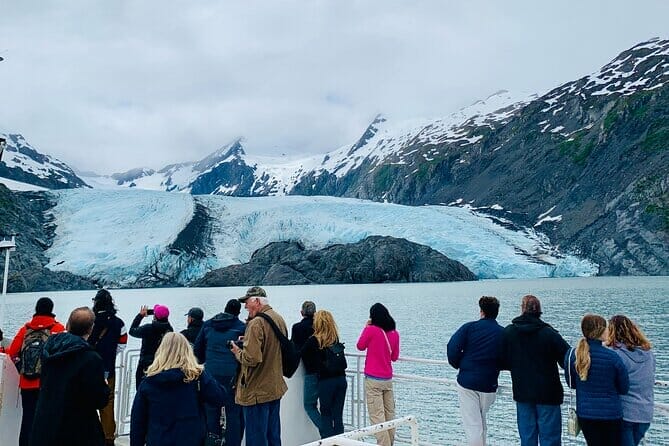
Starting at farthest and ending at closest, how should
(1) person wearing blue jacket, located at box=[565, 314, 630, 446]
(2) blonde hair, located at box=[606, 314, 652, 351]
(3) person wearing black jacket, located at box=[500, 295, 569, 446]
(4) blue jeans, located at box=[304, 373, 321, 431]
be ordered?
(4) blue jeans, located at box=[304, 373, 321, 431], (3) person wearing black jacket, located at box=[500, 295, 569, 446], (2) blonde hair, located at box=[606, 314, 652, 351], (1) person wearing blue jacket, located at box=[565, 314, 630, 446]

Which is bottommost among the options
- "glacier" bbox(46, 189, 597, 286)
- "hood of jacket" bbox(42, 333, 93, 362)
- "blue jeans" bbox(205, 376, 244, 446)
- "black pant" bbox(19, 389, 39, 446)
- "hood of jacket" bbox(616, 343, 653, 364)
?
"blue jeans" bbox(205, 376, 244, 446)

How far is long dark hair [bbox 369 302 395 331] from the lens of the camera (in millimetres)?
5887

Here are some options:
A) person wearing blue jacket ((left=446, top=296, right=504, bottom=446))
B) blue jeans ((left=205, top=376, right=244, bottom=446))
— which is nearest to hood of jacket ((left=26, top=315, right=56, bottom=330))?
blue jeans ((left=205, top=376, right=244, bottom=446))

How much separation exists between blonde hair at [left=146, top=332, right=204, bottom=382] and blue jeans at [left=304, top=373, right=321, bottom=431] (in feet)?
7.91

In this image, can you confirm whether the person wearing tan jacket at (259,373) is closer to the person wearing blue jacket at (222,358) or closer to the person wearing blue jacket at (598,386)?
the person wearing blue jacket at (222,358)

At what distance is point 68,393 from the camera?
349 centimetres

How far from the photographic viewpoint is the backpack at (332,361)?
567cm

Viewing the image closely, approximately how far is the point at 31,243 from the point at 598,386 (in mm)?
79254

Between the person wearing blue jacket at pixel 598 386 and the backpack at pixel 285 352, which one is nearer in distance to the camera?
the person wearing blue jacket at pixel 598 386

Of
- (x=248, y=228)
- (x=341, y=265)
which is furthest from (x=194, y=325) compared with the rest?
(x=248, y=228)

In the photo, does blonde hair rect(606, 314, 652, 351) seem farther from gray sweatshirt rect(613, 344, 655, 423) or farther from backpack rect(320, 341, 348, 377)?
backpack rect(320, 341, 348, 377)

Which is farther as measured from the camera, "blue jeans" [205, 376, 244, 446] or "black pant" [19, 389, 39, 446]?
"blue jeans" [205, 376, 244, 446]

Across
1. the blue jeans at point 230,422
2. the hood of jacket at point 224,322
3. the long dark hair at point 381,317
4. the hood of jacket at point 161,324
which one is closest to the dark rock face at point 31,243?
the hood of jacket at point 161,324

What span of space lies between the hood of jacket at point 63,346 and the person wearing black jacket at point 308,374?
261 cm
